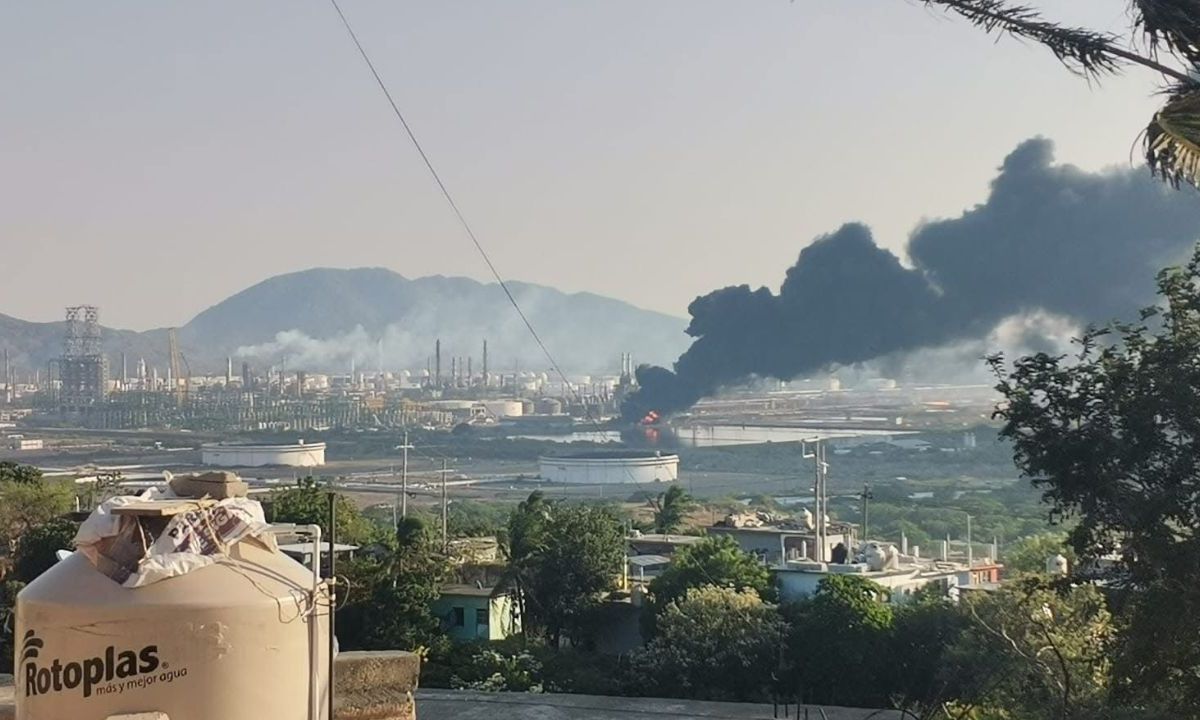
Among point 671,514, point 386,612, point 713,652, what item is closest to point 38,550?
point 386,612

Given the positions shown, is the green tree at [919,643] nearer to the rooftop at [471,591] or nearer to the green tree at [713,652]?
the green tree at [713,652]

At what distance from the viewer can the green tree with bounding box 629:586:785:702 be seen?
24.7m

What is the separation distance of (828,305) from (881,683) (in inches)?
4564

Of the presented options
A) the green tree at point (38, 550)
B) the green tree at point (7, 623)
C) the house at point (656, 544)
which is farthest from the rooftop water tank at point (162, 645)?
the house at point (656, 544)

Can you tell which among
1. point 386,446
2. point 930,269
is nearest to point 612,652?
point 930,269

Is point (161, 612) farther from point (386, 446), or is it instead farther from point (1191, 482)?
point (386, 446)

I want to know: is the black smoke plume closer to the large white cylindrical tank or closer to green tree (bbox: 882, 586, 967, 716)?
the large white cylindrical tank

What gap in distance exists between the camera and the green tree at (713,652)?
24.7 metres

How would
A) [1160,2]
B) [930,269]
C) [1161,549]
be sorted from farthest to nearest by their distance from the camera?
1. [930,269]
2. [1161,549]
3. [1160,2]

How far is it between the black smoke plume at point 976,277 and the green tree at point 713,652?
10841cm

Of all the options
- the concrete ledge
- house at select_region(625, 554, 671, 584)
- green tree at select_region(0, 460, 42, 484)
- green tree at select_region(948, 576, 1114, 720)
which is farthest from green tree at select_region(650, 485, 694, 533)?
the concrete ledge

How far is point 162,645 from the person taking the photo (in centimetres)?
422

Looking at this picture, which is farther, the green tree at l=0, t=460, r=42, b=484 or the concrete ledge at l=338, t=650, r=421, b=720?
the green tree at l=0, t=460, r=42, b=484

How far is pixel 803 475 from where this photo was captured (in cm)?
14800
